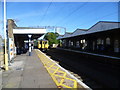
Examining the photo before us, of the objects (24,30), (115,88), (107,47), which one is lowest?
(115,88)

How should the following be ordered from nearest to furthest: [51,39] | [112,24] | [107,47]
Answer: [112,24]
[107,47]
[51,39]

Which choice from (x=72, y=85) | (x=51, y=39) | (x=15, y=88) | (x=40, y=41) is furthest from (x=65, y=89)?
(x=51, y=39)

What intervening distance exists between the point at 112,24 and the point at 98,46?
9.58 m

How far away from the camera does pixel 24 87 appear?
5727 mm

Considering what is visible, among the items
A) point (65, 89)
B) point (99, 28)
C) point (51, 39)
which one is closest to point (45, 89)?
point (65, 89)

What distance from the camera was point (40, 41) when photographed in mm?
44594

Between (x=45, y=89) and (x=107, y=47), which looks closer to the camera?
(x=45, y=89)

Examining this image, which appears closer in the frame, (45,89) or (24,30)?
(45,89)

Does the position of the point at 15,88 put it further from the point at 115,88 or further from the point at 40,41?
the point at 40,41

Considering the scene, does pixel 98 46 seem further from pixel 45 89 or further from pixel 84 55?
pixel 45 89

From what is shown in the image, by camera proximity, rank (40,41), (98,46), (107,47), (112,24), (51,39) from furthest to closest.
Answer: (51,39), (40,41), (98,46), (107,47), (112,24)

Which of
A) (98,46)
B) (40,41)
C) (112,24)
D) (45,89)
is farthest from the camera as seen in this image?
(40,41)

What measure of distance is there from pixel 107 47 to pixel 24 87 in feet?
62.2

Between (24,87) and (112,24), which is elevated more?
(112,24)
